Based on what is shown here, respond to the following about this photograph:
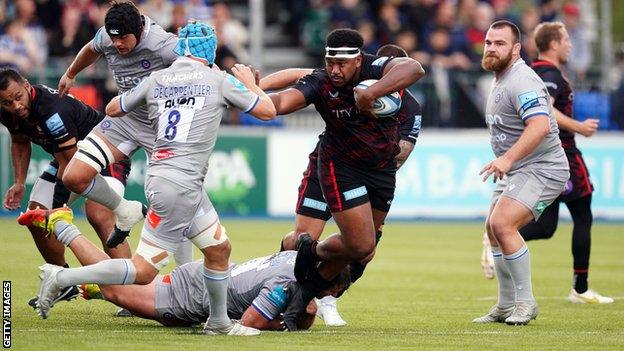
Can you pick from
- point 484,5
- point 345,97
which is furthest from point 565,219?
point 345,97

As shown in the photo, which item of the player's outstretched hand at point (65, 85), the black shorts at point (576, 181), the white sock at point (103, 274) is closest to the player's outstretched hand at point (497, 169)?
the white sock at point (103, 274)

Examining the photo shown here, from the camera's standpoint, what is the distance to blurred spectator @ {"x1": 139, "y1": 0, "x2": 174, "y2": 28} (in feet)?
79.3

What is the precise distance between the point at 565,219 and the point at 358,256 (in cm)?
1477

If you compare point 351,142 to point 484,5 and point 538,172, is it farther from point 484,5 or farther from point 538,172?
point 484,5

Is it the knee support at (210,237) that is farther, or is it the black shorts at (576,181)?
the black shorts at (576,181)

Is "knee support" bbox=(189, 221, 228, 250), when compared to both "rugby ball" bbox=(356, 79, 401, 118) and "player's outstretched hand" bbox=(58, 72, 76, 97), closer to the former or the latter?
"rugby ball" bbox=(356, 79, 401, 118)

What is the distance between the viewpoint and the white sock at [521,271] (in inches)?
426

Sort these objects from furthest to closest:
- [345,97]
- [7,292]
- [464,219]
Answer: [464,219] < [345,97] < [7,292]

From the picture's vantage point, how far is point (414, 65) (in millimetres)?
9859

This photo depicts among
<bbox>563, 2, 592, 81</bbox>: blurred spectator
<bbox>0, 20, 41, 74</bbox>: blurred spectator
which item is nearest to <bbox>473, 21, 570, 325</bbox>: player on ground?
<bbox>0, 20, 41, 74</bbox>: blurred spectator

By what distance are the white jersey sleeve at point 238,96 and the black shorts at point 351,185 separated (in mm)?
1123

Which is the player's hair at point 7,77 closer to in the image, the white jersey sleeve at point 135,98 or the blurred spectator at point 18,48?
the white jersey sleeve at point 135,98

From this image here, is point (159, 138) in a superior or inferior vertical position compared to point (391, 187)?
superior

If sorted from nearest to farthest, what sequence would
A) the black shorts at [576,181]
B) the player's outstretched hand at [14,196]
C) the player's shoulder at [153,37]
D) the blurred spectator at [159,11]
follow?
1. the player's shoulder at [153,37]
2. the player's outstretched hand at [14,196]
3. the black shorts at [576,181]
4. the blurred spectator at [159,11]
